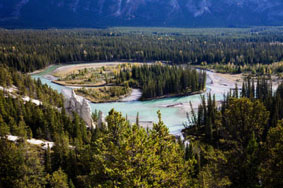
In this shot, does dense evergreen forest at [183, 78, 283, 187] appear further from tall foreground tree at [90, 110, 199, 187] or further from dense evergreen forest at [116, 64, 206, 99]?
dense evergreen forest at [116, 64, 206, 99]

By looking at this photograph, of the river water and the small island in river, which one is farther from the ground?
the small island in river

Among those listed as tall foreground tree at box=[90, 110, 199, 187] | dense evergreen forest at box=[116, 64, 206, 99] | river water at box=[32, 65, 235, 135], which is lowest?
river water at box=[32, 65, 235, 135]

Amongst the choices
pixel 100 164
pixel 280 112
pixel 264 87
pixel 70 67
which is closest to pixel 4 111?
pixel 100 164

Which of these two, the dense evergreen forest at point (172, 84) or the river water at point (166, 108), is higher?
the dense evergreen forest at point (172, 84)

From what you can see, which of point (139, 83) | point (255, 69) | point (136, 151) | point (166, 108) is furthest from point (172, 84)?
point (136, 151)

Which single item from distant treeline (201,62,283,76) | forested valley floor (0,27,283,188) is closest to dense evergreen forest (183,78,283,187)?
forested valley floor (0,27,283,188)

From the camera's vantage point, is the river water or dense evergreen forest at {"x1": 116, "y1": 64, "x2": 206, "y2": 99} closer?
the river water

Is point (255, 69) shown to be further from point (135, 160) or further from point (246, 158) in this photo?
point (135, 160)

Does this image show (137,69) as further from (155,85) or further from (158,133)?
(158,133)

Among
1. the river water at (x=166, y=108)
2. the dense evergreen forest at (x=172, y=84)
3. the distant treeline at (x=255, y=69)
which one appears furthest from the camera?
the distant treeline at (x=255, y=69)

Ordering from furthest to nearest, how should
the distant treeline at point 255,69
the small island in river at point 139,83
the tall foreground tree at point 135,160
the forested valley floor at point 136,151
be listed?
the distant treeline at point 255,69, the small island in river at point 139,83, the forested valley floor at point 136,151, the tall foreground tree at point 135,160

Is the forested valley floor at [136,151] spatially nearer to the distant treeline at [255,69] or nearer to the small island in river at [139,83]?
the small island in river at [139,83]

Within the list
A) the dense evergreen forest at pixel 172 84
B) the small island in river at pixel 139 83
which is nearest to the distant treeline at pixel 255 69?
the small island in river at pixel 139 83

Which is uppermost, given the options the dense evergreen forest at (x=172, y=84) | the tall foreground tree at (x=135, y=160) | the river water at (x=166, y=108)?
the tall foreground tree at (x=135, y=160)
